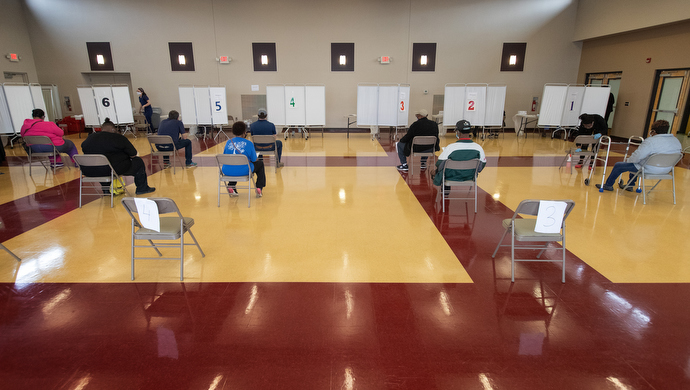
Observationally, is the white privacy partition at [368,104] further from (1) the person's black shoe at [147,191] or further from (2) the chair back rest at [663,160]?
(2) the chair back rest at [663,160]

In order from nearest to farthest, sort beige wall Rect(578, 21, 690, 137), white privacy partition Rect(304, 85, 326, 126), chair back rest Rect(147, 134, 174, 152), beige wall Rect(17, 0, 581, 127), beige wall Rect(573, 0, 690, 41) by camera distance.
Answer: chair back rest Rect(147, 134, 174, 152), beige wall Rect(573, 0, 690, 41), beige wall Rect(578, 21, 690, 137), white privacy partition Rect(304, 85, 326, 126), beige wall Rect(17, 0, 581, 127)

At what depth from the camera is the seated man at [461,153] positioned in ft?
15.9

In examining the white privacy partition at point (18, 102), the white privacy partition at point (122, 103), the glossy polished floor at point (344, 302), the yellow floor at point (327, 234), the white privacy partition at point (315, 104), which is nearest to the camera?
the glossy polished floor at point (344, 302)

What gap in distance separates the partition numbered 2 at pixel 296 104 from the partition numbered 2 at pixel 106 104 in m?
4.48

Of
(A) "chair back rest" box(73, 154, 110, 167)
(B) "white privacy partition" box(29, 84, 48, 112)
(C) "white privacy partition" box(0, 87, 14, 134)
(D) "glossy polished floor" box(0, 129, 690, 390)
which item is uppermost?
(B) "white privacy partition" box(29, 84, 48, 112)

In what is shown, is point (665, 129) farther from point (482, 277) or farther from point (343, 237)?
point (343, 237)

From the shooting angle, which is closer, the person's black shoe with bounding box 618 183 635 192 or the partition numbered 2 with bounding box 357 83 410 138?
the person's black shoe with bounding box 618 183 635 192

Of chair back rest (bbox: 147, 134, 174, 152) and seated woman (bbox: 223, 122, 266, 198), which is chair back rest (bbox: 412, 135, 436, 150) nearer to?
seated woman (bbox: 223, 122, 266, 198)

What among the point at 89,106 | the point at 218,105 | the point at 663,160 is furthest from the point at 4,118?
the point at 663,160

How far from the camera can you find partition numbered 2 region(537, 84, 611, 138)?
11352 mm

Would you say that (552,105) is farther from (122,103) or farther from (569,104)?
(122,103)

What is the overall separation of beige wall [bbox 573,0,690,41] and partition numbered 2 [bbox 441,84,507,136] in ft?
12.1

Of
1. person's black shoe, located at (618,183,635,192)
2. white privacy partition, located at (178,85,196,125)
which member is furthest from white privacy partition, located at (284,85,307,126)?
person's black shoe, located at (618,183,635,192)

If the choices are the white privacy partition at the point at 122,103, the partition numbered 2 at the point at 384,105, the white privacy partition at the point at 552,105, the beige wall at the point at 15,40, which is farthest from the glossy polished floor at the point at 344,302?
the beige wall at the point at 15,40
